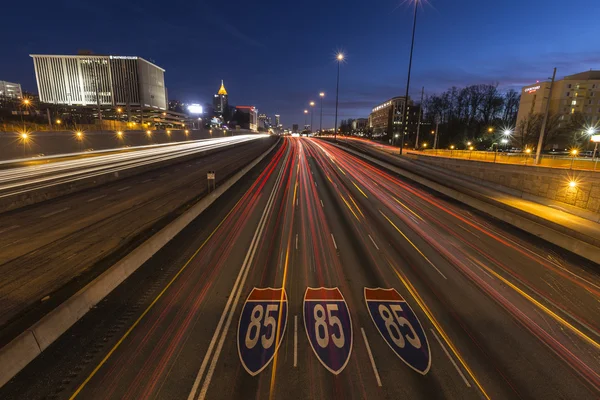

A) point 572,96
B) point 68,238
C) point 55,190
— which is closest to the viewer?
point 68,238

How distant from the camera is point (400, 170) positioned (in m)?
37.2

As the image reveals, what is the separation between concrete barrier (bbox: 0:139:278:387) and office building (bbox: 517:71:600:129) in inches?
4330

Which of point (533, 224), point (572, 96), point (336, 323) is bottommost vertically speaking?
point (336, 323)

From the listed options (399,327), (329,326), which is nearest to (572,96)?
(399,327)

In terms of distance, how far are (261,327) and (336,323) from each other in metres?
2.30

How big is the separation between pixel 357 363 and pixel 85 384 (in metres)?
6.40

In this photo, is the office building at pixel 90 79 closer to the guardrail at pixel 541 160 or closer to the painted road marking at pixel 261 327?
the guardrail at pixel 541 160

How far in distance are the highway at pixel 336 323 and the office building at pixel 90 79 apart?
197m

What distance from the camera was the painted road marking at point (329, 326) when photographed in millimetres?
7594

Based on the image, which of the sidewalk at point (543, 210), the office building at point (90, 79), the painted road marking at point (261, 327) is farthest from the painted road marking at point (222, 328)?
the office building at point (90, 79)

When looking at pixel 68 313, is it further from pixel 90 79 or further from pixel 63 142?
pixel 90 79

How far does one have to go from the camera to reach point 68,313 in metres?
8.12

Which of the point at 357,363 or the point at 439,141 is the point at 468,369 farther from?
the point at 439,141

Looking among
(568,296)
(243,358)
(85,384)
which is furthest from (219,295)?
(568,296)
